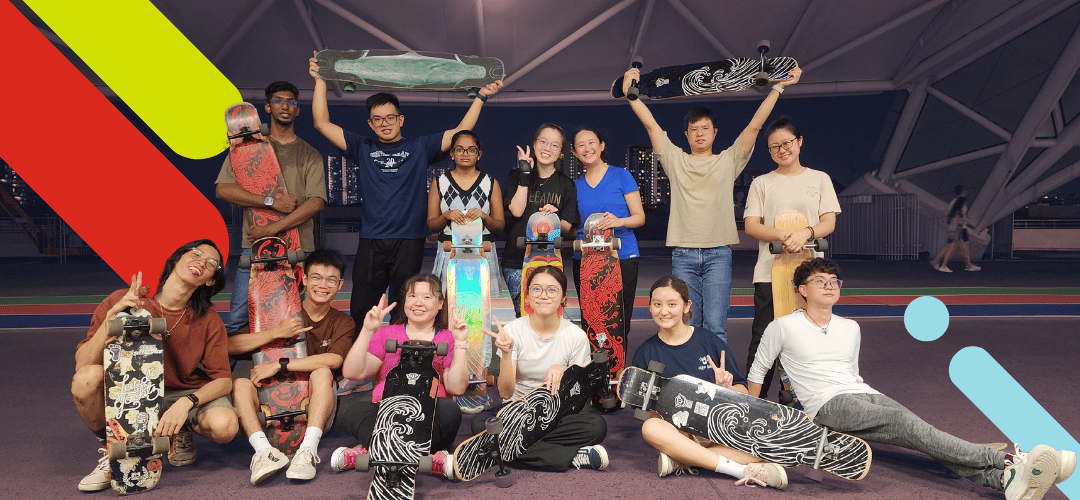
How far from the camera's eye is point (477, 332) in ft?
10.9

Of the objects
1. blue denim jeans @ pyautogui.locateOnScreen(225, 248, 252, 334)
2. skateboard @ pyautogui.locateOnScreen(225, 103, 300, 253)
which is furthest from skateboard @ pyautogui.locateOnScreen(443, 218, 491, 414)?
blue denim jeans @ pyautogui.locateOnScreen(225, 248, 252, 334)

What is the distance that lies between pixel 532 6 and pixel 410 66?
22.4 ft

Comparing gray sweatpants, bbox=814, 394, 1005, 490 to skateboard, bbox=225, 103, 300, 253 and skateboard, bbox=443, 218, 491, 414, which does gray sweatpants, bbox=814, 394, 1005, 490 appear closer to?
skateboard, bbox=443, 218, 491, 414

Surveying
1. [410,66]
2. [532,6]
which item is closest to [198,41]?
[532,6]

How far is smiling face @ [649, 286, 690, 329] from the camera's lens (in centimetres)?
271

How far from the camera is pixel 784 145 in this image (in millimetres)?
3256

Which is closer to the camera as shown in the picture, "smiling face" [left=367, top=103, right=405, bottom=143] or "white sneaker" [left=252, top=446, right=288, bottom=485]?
"white sneaker" [left=252, top=446, right=288, bottom=485]

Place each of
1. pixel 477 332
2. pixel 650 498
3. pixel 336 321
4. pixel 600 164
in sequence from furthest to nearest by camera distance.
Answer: pixel 600 164, pixel 477 332, pixel 336 321, pixel 650 498

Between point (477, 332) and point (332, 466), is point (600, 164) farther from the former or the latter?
point (332, 466)

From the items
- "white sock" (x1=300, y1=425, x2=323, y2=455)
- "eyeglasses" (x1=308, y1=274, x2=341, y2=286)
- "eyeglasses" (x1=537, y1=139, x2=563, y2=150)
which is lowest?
"white sock" (x1=300, y1=425, x2=323, y2=455)

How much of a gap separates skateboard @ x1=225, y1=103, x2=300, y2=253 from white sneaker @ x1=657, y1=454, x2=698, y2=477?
2.25 meters

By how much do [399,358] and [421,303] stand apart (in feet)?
0.87

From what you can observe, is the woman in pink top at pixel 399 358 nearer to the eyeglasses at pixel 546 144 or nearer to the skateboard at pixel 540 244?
the skateboard at pixel 540 244

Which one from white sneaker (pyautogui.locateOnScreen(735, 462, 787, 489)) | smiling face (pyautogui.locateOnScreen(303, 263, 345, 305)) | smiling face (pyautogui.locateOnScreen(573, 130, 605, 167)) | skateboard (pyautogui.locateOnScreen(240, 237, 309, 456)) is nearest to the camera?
white sneaker (pyautogui.locateOnScreen(735, 462, 787, 489))
